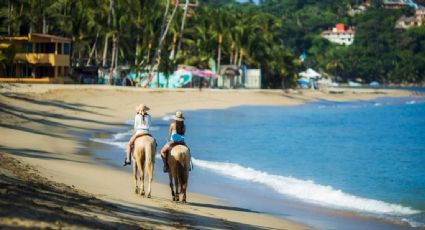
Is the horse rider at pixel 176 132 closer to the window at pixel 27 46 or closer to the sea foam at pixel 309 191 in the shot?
the sea foam at pixel 309 191

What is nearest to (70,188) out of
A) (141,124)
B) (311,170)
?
(141,124)

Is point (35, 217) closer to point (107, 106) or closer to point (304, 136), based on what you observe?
point (304, 136)

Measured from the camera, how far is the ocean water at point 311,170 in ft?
51.0

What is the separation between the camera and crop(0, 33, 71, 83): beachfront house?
188 ft

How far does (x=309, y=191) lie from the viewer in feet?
59.4

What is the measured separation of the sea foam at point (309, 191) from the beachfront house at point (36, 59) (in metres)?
37.1

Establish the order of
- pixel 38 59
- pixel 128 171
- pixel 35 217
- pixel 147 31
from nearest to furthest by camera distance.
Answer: pixel 35 217 → pixel 128 171 → pixel 38 59 → pixel 147 31

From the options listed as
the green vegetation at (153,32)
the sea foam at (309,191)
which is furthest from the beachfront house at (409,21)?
the sea foam at (309,191)

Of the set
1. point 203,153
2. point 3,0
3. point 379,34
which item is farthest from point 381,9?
point 203,153

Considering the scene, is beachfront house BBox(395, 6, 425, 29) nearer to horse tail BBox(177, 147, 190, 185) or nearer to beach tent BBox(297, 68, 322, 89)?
beach tent BBox(297, 68, 322, 89)

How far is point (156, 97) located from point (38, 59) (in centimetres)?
929

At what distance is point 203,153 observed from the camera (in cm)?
2694

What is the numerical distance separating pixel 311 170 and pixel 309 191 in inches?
225

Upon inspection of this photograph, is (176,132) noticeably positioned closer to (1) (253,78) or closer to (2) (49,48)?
(2) (49,48)
